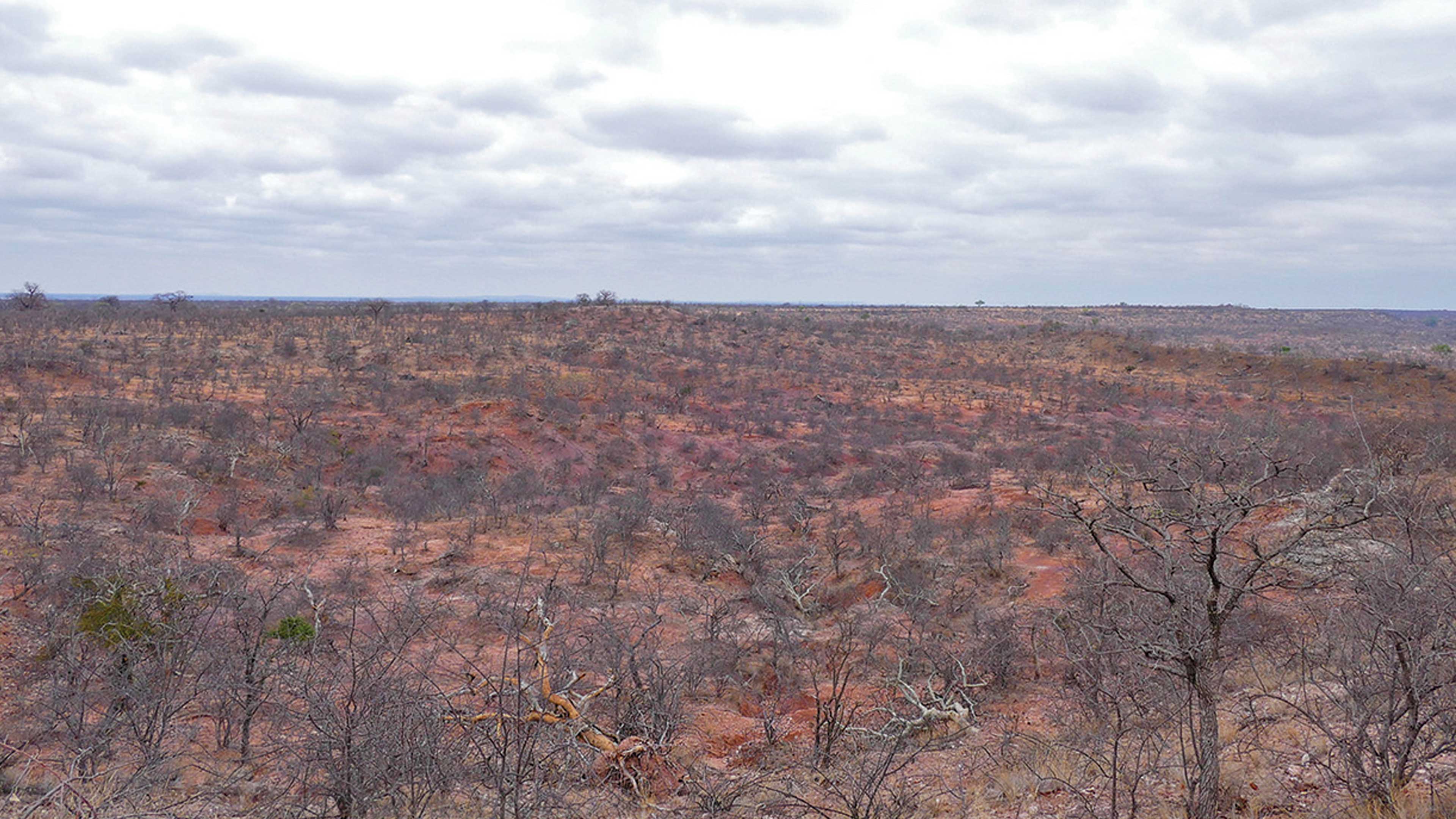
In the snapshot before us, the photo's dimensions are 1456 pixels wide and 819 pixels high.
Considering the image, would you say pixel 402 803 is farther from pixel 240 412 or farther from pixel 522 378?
pixel 522 378

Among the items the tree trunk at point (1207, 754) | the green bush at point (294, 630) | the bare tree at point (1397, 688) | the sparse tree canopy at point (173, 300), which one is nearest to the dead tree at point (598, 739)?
the green bush at point (294, 630)

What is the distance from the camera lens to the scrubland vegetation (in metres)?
4.95

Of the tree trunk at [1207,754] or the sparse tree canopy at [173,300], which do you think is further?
the sparse tree canopy at [173,300]

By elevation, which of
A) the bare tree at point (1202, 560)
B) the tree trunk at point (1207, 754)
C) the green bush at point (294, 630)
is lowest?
the green bush at point (294, 630)

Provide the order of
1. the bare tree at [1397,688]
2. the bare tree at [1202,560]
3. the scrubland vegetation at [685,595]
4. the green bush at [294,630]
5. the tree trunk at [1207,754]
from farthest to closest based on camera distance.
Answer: the green bush at [294,630] < the scrubland vegetation at [685,595] < the bare tree at [1397,688] < the tree trunk at [1207,754] < the bare tree at [1202,560]

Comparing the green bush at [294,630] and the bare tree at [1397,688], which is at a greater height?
the bare tree at [1397,688]

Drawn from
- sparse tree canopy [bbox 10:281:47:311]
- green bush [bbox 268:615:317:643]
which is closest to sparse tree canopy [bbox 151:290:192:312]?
sparse tree canopy [bbox 10:281:47:311]

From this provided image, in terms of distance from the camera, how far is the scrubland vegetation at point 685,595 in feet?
16.2

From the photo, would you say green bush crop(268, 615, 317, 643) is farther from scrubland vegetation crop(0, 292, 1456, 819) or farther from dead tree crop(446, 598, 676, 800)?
dead tree crop(446, 598, 676, 800)

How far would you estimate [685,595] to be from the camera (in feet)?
42.1

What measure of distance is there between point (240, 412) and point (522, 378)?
965cm

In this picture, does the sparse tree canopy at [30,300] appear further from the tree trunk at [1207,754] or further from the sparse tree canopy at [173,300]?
the tree trunk at [1207,754]

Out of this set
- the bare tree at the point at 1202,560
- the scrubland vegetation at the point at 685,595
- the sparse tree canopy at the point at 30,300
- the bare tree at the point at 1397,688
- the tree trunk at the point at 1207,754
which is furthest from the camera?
the sparse tree canopy at the point at 30,300

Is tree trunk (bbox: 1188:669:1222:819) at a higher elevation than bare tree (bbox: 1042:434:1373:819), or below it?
below
